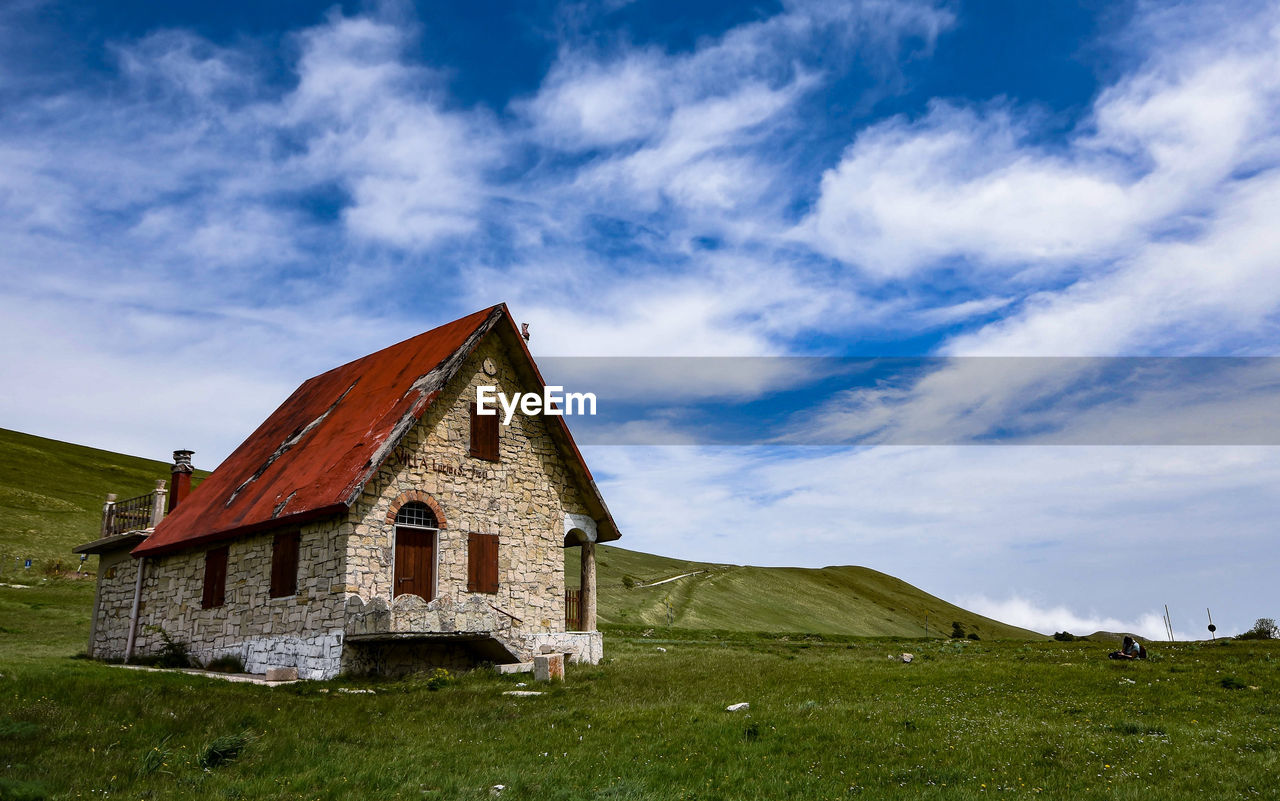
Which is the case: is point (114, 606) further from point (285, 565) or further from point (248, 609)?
point (285, 565)

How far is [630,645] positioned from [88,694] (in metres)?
23.6

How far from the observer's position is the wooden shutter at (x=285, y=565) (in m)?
23.8

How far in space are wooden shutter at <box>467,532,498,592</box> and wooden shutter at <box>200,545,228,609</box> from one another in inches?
306

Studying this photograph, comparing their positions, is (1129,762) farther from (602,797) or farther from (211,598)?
(211,598)

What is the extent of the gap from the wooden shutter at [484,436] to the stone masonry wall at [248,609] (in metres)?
4.95

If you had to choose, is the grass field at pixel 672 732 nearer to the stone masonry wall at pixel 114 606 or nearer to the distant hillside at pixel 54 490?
the stone masonry wall at pixel 114 606

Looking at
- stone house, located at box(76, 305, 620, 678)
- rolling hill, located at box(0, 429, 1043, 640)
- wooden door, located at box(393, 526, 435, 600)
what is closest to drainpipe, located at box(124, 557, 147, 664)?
stone house, located at box(76, 305, 620, 678)

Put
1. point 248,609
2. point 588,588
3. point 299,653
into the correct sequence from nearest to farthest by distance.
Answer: point 299,653 → point 248,609 → point 588,588

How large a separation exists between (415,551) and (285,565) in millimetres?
3620

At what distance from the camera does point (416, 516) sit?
24.5m

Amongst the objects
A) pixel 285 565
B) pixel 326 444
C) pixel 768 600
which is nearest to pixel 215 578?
pixel 285 565

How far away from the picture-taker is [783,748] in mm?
13172

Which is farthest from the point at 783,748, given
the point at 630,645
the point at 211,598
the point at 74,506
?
the point at 74,506

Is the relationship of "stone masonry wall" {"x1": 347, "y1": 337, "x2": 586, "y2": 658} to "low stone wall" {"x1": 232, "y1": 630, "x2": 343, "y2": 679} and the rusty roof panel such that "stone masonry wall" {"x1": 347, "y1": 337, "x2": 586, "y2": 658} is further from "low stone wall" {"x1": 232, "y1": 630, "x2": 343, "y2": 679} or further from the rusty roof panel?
"low stone wall" {"x1": 232, "y1": 630, "x2": 343, "y2": 679}
